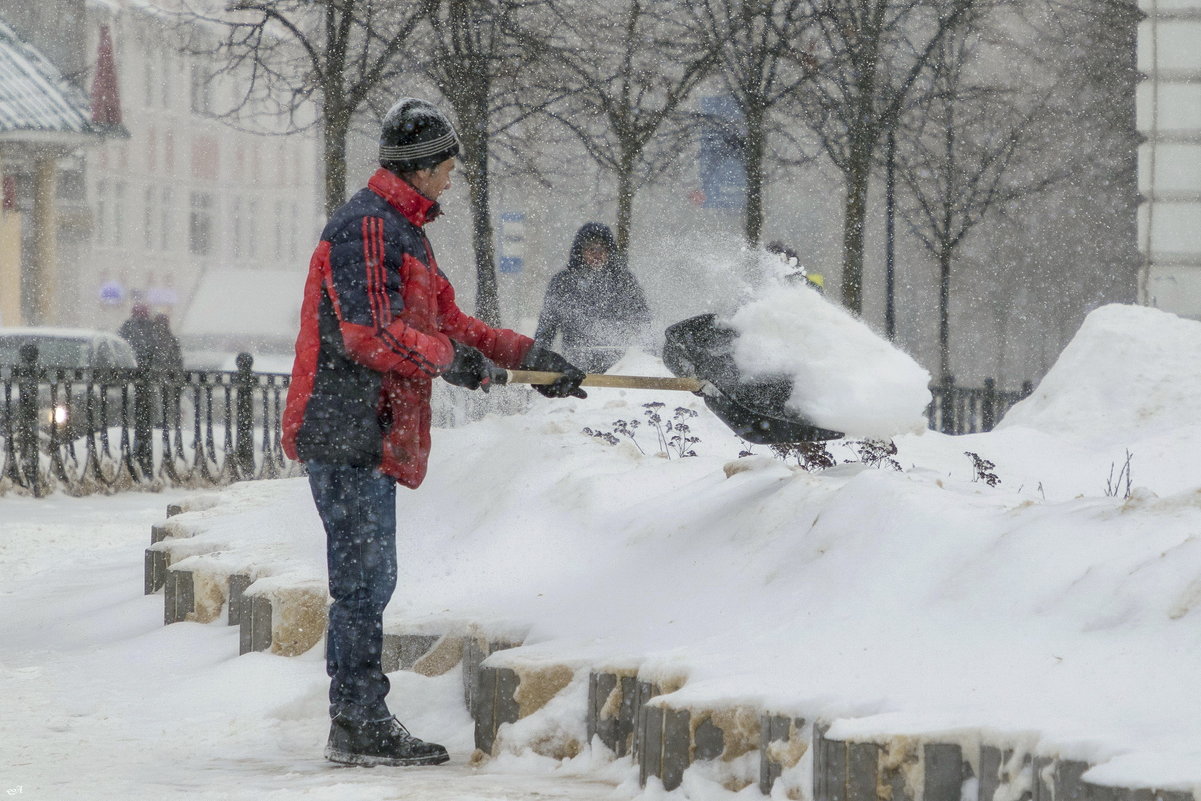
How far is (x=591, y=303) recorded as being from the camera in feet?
27.9

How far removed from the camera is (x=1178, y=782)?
2346mm

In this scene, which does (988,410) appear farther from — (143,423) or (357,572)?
(357,572)

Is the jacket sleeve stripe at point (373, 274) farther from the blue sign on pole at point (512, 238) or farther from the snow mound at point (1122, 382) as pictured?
the blue sign on pole at point (512, 238)

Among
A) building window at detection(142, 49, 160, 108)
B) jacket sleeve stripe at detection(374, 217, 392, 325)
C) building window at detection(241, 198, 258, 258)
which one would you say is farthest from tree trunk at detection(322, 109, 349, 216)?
building window at detection(241, 198, 258, 258)

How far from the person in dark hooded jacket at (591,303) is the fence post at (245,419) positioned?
16.2 feet

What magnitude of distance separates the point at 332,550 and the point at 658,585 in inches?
35.6

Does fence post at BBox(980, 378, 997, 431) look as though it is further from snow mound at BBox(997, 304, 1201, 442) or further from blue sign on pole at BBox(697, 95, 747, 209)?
snow mound at BBox(997, 304, 1201, 442)

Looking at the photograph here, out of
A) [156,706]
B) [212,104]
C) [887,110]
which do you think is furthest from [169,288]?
[156,706]

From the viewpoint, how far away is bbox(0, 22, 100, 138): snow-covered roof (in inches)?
905

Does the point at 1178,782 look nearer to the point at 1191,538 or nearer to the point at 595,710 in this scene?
the point at 1191,538

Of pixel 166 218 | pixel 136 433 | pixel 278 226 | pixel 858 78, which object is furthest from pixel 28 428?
pixel 278 226

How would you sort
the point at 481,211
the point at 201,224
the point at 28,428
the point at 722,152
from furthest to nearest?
the point at 201,224 < the point at 722,152 < the point at 481,211 < the point at 28,428

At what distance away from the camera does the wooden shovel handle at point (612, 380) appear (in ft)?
13.1

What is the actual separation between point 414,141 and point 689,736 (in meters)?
1.63
